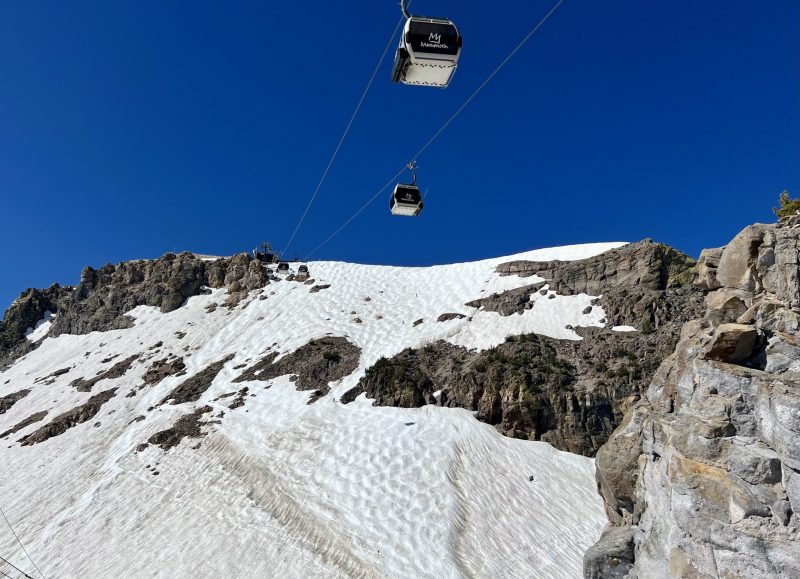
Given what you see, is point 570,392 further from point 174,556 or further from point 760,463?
point 174,556

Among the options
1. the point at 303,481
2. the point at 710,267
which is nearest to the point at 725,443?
the point at 710,267

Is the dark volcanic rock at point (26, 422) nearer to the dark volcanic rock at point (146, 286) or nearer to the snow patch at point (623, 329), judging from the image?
the dark volcanic rock at point (146, 286)

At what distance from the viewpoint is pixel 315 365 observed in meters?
37.9

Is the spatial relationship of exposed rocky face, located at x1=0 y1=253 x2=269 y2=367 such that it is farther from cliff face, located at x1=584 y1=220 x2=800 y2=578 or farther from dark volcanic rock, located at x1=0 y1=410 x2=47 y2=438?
cliff face, located at x1=584 y1=220 x2=800 y2=578

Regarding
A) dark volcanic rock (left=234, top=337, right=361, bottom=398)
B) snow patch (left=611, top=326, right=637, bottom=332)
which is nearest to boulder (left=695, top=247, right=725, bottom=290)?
snow patch (left=611, top=326, right=637, bottom=332)

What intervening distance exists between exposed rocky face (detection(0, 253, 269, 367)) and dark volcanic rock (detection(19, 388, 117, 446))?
18.9 m

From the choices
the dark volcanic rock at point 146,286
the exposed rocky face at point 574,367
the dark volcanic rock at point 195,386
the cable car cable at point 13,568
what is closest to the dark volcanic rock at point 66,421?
the dark volcanic rock at point 195,386

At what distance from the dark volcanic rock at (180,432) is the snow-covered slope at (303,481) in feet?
1.90

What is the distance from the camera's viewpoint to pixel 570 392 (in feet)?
90.2

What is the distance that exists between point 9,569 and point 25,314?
196ft

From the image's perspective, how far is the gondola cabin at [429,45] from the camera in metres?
11.7

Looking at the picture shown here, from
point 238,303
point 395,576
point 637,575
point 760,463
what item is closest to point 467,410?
point 395,576

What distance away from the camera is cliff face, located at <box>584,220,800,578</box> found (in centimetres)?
850

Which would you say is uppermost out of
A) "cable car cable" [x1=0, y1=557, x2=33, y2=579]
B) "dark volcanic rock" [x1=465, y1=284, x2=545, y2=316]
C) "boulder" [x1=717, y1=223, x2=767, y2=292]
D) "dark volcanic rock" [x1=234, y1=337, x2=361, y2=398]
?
"dark volcanic rock" [x1=465, y1=284, x2=545, y2=316]
